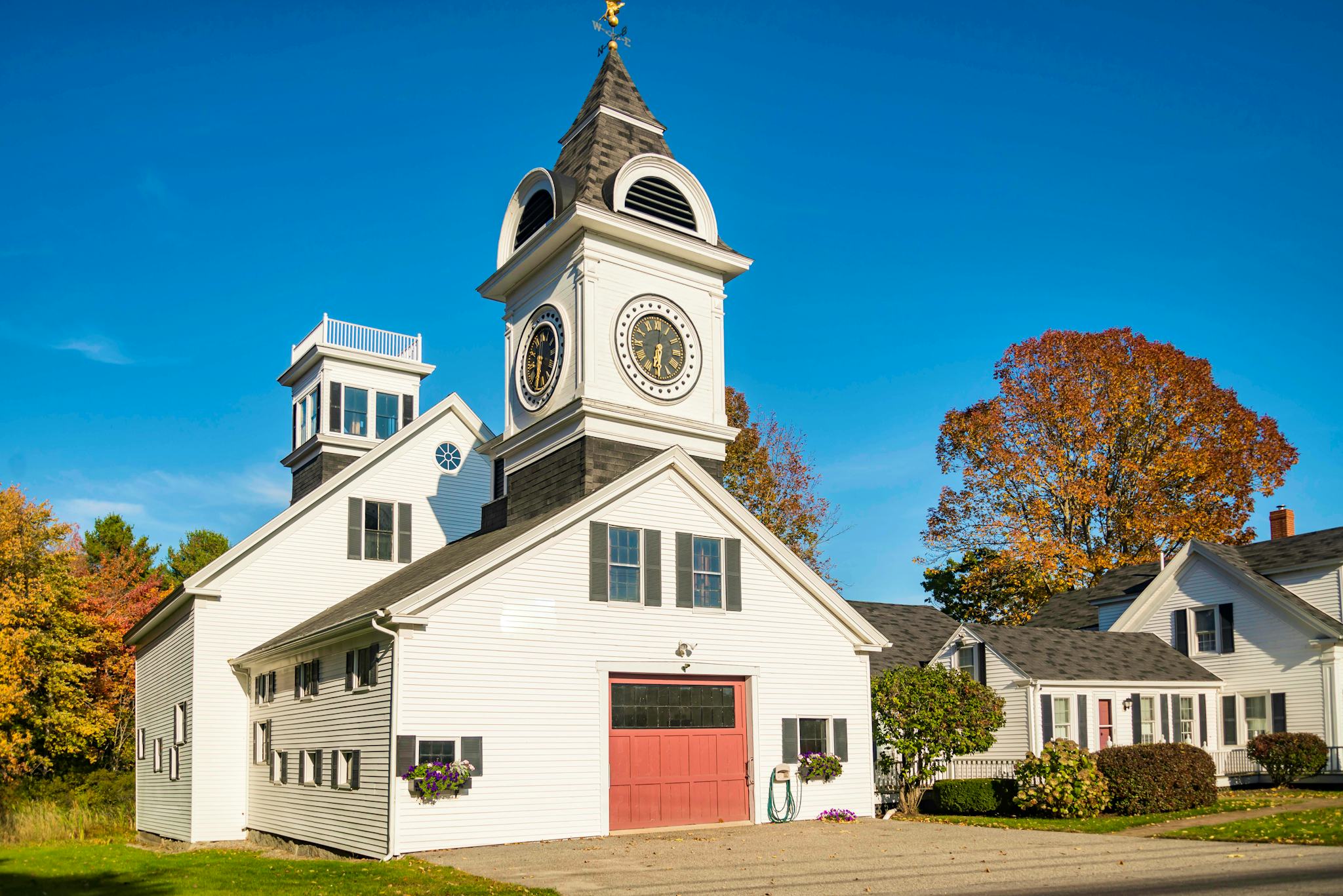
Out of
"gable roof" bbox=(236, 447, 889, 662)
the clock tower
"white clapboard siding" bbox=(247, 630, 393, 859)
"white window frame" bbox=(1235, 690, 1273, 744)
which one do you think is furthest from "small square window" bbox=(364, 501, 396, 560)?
"white window frame" bbox=(1235, 690, 1273, 744)

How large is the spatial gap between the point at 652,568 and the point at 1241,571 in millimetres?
19390

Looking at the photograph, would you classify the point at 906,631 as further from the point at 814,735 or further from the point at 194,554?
the point at 194,554

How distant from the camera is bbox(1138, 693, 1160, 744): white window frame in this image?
30391 mm

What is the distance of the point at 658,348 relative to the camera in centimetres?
2527

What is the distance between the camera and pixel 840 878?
1493 centimetres

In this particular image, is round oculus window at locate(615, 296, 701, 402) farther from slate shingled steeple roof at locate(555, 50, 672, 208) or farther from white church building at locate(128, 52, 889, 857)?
slate shingled steeple roof at locate(555, 50, 672, 208)

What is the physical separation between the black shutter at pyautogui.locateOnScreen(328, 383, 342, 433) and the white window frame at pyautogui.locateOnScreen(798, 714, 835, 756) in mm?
16243

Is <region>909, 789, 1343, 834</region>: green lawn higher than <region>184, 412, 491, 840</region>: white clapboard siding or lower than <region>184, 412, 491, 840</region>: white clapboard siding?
lower

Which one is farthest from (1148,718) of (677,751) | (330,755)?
(330,755)

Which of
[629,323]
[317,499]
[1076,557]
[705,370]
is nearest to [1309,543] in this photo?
[1076,557]

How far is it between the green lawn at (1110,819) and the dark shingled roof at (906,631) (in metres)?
6.13

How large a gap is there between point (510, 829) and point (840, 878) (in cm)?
678

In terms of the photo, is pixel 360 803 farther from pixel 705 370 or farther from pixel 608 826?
pixel 705 370

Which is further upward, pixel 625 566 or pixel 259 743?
pixel 625 566
